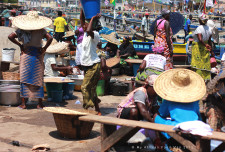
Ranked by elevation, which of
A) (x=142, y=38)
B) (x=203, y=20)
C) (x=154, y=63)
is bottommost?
(x=142, y=38)

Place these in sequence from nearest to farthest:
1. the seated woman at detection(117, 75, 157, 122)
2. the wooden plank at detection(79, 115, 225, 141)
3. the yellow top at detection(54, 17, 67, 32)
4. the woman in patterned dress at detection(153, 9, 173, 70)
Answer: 1. the wooden plank at detection(79, 115, 225, 141)
2. the seated woman at detection(117, 75, 157, 122)
3. the woman in patterned dress at detection(153, 9, 173, 70)
4. the yellow top at detection(54, 17, 67, 32)

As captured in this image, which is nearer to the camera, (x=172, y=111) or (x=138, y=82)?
(x=172, y=111)

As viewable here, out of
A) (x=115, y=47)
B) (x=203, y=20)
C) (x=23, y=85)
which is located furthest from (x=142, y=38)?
(x=23, y=85)

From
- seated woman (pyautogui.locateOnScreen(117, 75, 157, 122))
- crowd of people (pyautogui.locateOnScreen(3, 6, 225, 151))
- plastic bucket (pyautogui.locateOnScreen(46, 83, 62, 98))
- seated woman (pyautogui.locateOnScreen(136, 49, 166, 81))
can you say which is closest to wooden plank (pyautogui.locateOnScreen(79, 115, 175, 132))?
crowd of people (pyautogui.locateOnScreen(3, 6, 225, 151))

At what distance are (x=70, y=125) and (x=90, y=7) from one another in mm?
2147

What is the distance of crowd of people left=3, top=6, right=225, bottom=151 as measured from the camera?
178 inches

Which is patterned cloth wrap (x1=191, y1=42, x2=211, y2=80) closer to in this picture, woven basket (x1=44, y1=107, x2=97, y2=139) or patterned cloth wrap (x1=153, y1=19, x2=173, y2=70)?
patterned cloth wrap (x1=153, y1=19, x2=173, y2=70)

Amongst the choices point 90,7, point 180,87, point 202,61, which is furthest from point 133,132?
point 202,61

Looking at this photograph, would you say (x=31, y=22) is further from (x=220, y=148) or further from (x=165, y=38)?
(x=220, y=148)

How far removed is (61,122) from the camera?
5.28 m

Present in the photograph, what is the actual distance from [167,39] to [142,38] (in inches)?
450

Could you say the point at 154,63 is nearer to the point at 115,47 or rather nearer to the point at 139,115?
the point at 139,115

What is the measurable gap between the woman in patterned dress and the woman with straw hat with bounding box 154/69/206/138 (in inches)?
119

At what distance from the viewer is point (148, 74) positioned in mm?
6492
